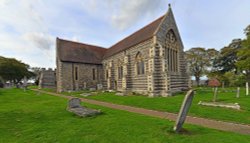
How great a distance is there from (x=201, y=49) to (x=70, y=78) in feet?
141

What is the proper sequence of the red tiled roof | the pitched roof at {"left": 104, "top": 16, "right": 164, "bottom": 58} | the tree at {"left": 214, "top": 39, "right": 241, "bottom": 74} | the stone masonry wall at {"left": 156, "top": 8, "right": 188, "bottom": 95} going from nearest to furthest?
the stone masonry wall at {"left": 156, "top": 8, "right": 188, "bottom": 95} < the pitched roof at {"left": 104, "top": 16, "right": 164, "bottom": 58} < the red tiled roof < the tree at {"left": 214, "top": 39, "right": 241, "bottom": 74}

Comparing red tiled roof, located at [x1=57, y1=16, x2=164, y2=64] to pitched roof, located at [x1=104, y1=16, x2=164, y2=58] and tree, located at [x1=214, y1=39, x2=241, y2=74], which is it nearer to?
pitched roof, located at [x1=104, y1=16, x2=164, y2=58]

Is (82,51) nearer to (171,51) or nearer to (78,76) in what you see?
(78,76)

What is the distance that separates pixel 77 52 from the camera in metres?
32.8

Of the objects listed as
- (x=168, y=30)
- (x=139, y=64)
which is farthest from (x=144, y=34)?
(x=139, y=64)

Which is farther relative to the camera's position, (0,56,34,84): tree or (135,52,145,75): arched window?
(0,56,34,84): tree

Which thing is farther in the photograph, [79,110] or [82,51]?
[82,51]

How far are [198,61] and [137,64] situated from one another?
117 ft

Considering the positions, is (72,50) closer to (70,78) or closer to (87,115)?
(70,78)

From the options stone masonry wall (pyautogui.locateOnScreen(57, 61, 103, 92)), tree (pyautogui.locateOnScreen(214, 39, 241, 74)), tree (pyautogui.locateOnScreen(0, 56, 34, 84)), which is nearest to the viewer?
stone masonry wall (pyautogui.locateOnScreen(57, 61, 103, 92))

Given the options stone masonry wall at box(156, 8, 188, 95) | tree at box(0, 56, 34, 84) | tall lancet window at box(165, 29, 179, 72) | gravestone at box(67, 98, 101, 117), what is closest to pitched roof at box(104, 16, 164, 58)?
stone masonry wall at box(156, 8, 188, 95)

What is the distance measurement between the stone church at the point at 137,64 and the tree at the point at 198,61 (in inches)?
1199

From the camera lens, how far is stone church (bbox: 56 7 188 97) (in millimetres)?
19344

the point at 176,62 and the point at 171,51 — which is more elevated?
the point at 171,51
